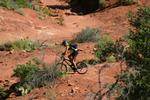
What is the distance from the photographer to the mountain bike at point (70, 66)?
1182 centimetres

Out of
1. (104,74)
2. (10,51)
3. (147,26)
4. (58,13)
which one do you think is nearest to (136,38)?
(147,26)

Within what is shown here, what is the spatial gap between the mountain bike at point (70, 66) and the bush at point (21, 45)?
3402mm

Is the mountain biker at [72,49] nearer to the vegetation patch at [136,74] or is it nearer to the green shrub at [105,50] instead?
the green shrub at [105,50]

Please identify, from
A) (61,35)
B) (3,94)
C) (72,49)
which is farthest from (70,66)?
(61,35)

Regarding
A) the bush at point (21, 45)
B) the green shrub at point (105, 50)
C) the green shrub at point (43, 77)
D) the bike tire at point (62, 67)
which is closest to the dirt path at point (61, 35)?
the green shrub at point (43, 77)

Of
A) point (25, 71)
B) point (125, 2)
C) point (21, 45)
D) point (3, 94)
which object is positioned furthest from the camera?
point (125, 2)

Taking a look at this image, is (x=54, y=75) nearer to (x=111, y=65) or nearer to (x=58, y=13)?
(x=111, y=65)

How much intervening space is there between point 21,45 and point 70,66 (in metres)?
4.32

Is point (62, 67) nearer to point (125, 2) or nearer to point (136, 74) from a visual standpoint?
point (136, 74)

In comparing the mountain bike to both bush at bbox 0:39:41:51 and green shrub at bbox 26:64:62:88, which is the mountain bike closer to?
green shrub at bbox 26:64:62:88

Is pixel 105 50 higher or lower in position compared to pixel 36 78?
higher

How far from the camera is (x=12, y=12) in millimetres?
21094

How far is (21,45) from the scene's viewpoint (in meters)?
16.1

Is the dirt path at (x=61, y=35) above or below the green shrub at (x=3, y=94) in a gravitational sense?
above
